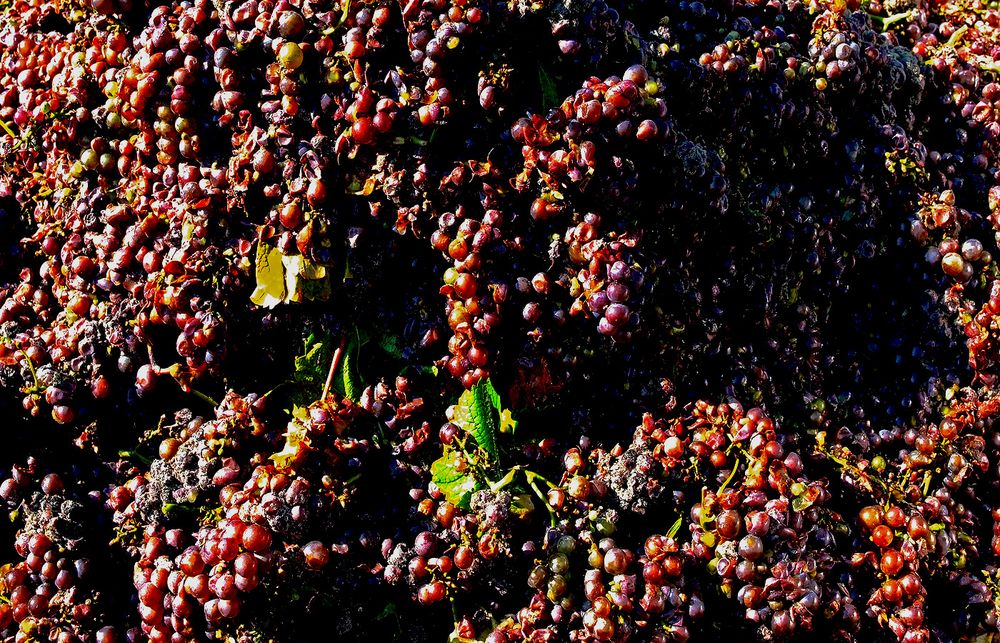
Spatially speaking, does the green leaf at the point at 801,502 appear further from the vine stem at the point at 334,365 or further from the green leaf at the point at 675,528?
the vine stem at the point at 334,365

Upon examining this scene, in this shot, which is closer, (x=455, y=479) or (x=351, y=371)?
(x=455, y=479)

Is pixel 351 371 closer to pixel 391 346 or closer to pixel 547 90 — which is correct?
pixel 391 346

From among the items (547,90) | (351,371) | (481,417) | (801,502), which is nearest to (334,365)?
(351,371)

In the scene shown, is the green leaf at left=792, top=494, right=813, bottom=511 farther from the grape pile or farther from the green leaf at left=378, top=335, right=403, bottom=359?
the green leaf at left=378, top=335, right=403, bottom=359

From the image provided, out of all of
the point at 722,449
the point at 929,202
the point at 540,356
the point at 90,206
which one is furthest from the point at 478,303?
the point at 929,202

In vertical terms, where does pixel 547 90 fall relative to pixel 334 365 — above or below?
above

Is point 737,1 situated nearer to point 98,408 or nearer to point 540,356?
point 540,356
